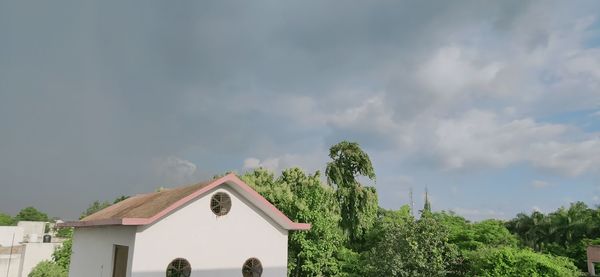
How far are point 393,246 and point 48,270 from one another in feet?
55.5

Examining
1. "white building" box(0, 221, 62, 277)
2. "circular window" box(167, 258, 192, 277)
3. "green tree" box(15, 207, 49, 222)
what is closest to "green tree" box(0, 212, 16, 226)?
"green tree" box(15, 207, 49, 222)

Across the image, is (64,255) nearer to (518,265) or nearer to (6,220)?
(518,265)

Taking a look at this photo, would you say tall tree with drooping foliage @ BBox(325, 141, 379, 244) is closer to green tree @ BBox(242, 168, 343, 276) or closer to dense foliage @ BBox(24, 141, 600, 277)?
dense foliage @ BBox(24, 141, 600, 277)

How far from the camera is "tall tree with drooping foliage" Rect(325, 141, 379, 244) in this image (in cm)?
2159

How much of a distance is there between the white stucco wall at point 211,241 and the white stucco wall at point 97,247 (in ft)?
1.71

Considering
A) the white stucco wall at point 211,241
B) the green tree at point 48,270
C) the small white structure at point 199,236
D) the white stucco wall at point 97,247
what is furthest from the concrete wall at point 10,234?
the white stucco wall at point 211,241

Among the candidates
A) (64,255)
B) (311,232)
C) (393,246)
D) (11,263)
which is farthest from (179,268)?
(11,263)

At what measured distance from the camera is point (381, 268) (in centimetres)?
1555

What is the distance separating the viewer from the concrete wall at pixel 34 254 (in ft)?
80.5

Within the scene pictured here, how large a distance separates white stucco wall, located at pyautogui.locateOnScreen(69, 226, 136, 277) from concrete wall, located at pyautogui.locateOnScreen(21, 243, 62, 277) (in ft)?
34.1

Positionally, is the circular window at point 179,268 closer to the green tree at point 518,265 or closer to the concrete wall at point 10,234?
the green tree at point 518,265

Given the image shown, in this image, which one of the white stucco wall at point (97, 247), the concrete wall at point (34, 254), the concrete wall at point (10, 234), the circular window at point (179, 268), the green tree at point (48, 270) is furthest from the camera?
the concrete wall at point (10, 234)

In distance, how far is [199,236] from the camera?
11.9 m

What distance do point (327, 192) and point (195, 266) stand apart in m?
7.49
